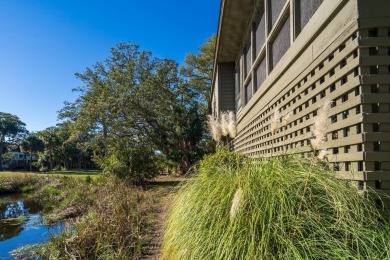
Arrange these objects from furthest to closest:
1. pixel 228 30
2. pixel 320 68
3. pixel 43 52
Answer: pixel 43 52, pixel 228 30, pixel 320 68

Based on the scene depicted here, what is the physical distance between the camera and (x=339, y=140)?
263 cm

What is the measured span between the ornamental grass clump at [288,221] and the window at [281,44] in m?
2.83

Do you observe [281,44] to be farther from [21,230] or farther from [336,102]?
[21,230]

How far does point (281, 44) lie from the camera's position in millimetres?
4992

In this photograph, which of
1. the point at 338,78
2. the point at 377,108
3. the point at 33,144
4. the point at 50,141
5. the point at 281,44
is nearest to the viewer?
the point at 377,108

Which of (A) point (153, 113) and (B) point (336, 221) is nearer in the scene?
(B) point (336, 221)

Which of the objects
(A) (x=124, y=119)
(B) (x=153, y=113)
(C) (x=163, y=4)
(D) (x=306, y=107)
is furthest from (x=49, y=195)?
(D) (x=306, y=107)

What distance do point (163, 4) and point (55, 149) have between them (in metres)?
44.4

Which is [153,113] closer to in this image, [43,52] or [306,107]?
[43,52]

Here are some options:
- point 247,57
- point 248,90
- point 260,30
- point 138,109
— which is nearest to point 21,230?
point 248,90

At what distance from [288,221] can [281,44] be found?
3.63m

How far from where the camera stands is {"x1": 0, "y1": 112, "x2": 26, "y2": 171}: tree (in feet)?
174

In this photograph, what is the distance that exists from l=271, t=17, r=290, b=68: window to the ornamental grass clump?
2832 millimetres

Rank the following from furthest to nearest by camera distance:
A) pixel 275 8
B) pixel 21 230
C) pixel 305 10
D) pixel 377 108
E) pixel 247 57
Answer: pixel 247 57 < pixel 21 230 < pixel 275 8 < pixel 305 10 < pixel 377 108
